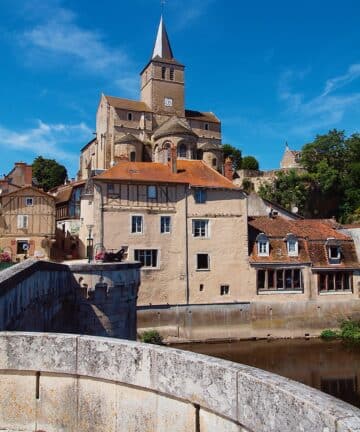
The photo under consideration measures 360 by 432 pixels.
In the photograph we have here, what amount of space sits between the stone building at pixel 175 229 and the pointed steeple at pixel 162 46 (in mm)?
38641

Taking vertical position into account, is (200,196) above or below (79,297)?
above

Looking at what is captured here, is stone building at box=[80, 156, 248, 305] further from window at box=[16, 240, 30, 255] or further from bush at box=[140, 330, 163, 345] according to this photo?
window at box=[16, 240, 30, 255]

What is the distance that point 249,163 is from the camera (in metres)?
69.8

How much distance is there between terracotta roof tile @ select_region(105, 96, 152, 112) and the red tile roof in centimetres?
2875

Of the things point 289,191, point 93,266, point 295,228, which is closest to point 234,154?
point 289,191

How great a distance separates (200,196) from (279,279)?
724 cm

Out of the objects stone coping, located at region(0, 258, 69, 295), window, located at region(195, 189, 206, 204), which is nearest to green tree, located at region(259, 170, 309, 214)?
window, located at region(195, 189, 206, 204)

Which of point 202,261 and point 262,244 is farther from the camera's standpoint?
point 262,244

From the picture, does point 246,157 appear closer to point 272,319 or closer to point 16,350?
point 272,319

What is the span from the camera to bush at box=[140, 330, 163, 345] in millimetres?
24594

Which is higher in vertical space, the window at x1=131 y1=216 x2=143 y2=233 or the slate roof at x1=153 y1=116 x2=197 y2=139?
the slate roof at x1=153 y1=116 x2=197 y2=139

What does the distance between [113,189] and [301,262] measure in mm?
12630

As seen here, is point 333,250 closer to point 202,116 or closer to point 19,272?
point 19,272

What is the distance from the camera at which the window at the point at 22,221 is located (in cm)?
3278
